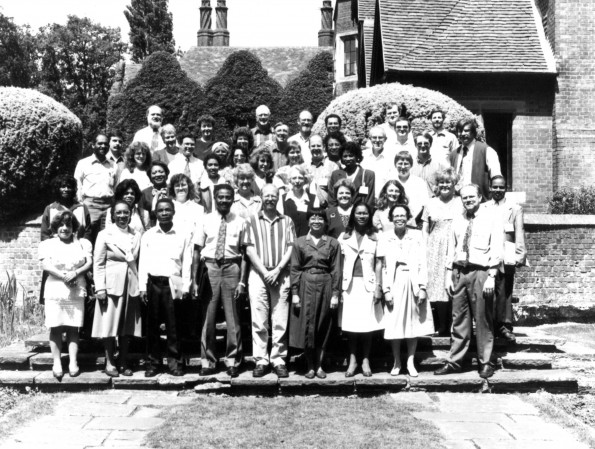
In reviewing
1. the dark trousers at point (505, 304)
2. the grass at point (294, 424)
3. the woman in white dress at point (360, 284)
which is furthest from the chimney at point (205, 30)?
the grass at point (294, 424)

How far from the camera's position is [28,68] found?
179 feet

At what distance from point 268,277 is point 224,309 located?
0.57m

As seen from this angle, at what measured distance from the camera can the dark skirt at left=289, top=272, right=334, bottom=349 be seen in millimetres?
7746

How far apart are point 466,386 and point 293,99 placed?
21.4 meters

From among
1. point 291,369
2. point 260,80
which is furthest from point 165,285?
point 260,80

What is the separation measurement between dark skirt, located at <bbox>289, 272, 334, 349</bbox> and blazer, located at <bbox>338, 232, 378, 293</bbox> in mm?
240

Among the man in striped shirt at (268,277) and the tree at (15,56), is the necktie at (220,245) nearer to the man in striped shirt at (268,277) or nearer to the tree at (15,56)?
the man in striped shirt at (268,277)

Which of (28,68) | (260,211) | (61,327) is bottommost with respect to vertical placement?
(61,327)

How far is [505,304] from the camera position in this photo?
28.6 feet

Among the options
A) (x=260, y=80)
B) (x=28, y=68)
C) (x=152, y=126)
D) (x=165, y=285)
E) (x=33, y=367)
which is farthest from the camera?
(x=28, y=68)

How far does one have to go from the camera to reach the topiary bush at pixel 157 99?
26.6m

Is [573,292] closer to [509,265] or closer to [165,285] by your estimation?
[509,265]

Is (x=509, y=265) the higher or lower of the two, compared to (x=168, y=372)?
higher

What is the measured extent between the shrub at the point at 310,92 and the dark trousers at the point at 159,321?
19596mm
